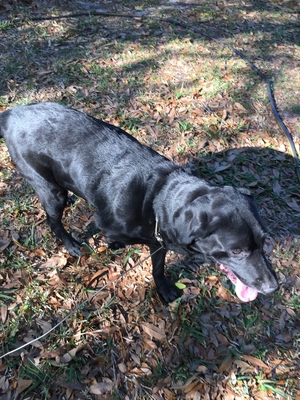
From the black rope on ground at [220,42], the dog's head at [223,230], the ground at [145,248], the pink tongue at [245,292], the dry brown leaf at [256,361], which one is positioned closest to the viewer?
the dog's head at [223,230]

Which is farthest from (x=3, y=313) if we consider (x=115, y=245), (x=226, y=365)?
(x=226, y=365)

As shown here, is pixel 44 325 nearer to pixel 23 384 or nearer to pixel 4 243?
pixel 23 384

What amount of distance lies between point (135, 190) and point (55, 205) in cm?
103

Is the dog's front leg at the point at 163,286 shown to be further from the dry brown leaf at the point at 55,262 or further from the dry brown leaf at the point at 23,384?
the dry brown leaf at the point at 23,384

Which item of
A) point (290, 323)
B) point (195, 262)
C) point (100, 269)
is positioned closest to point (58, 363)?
point (100, 269)

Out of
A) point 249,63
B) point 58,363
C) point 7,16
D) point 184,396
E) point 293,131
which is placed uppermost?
point 7,16

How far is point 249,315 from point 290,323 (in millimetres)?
436

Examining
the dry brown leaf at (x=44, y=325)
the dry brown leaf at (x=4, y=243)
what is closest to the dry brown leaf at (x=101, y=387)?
the dry brown leaf at (x=44, y=325)

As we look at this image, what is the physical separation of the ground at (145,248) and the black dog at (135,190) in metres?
0.64

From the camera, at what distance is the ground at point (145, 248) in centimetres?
300

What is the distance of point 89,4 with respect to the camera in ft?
24.3

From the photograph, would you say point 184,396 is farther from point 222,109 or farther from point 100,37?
point 100,37

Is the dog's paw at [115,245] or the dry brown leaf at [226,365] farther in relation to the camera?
the dog's paw at [115,245]

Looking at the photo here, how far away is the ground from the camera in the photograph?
3.00 m
